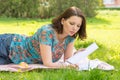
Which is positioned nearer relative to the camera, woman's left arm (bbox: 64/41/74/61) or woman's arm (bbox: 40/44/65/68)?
woman's arm (bbox: 40/44/65/68)

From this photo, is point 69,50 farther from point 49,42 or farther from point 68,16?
point 68,16

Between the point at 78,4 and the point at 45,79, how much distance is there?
50.1 ft

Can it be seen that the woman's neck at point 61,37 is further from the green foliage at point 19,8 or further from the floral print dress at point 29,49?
the green foliage at point 19,8

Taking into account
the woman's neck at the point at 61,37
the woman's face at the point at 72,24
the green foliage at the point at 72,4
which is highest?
the woman's face at the point at 72,24

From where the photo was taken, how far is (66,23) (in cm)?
536

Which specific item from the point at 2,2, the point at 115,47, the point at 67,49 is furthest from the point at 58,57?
the point at 2,2

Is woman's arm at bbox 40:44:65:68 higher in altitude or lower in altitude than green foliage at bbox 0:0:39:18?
higher

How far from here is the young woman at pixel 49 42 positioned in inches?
211

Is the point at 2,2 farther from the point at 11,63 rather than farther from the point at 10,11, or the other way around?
the point at 11,63

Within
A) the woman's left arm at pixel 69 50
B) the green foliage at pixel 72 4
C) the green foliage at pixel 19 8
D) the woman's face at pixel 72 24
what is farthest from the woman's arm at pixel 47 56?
the green foliage at pixel 72 4

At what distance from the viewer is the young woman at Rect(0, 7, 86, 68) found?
5371mm

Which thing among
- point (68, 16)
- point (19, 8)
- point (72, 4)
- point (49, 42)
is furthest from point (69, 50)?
point (72, 4)

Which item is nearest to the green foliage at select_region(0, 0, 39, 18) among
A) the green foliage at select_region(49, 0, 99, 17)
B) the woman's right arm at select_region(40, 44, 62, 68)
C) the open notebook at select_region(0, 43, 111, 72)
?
the green foliage at select_region(49, 0, 99, 17)

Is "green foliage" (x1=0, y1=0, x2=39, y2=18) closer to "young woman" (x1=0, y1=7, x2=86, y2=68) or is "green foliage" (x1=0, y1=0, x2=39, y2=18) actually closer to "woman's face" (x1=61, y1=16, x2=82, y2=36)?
"young woman" (x1=0, y1=7, x2=86, y2=68)
